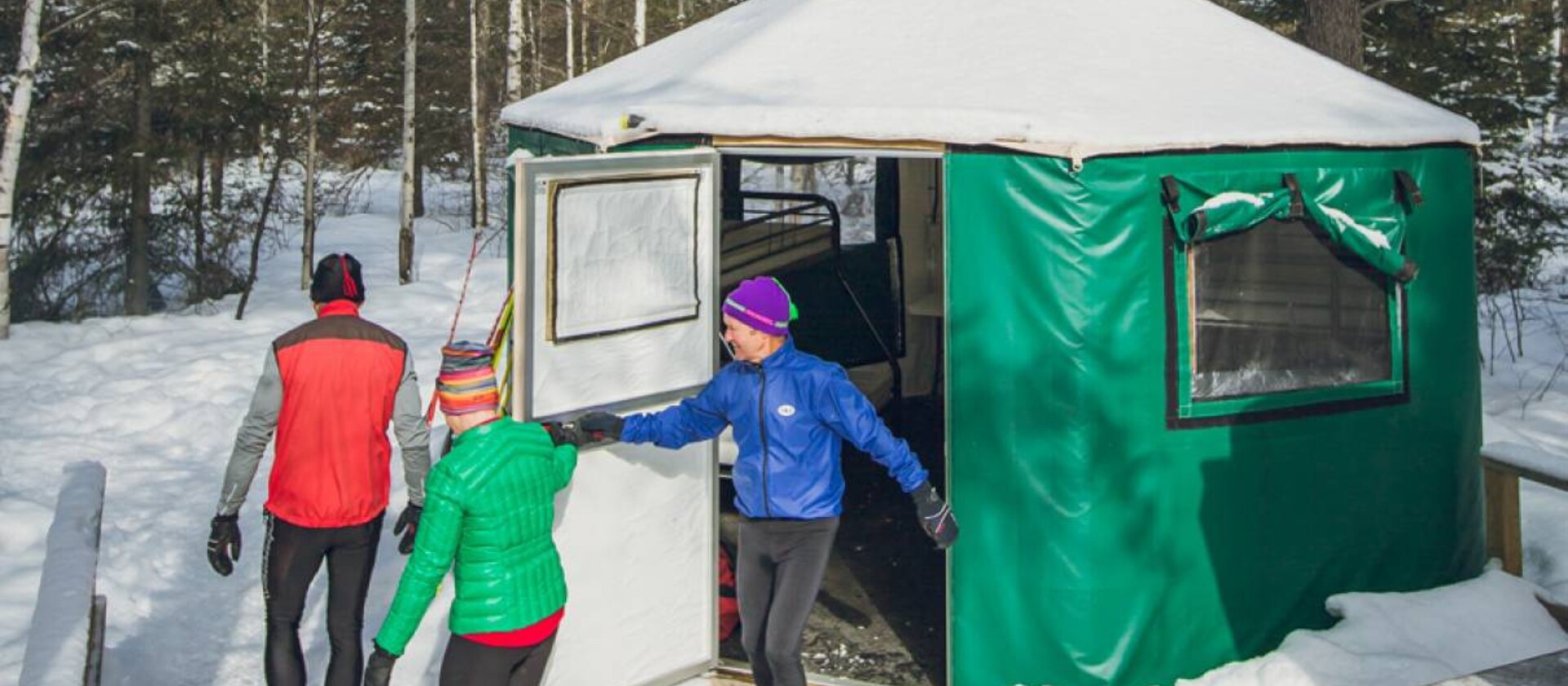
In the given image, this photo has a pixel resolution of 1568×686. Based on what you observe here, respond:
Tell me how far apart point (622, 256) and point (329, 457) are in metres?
1.20

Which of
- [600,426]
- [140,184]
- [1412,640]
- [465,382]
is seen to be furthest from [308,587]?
[140,184]

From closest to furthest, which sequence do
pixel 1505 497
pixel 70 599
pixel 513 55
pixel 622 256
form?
pixel 70 599 < pixel 622 256 < pixel 1505 497 < pixel 513 55

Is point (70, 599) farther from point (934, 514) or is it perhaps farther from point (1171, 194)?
point (1171, 194)

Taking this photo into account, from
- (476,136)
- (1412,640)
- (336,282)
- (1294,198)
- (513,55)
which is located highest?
(513,55)

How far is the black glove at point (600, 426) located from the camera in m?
5.06

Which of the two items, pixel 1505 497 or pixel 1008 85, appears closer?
pixel 1008 85

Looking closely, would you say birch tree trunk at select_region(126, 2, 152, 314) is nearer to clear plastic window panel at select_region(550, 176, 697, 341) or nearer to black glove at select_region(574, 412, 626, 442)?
clear plastic window panel at select_region(550, 176, 697, 341)

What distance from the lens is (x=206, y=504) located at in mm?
8570

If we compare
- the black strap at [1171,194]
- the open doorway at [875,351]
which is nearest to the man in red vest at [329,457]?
the open doorway at [875,351]

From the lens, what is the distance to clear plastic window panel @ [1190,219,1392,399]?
593 centimetres

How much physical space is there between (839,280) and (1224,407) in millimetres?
4282

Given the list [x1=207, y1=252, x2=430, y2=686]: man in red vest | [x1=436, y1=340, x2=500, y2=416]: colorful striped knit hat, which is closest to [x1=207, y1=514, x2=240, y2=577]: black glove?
[x1=207, y1=252, x2=430, y2=686]: man in red vest

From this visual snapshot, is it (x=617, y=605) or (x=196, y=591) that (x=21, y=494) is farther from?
(x=617, y=605)

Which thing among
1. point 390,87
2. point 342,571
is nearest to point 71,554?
point 342,571
